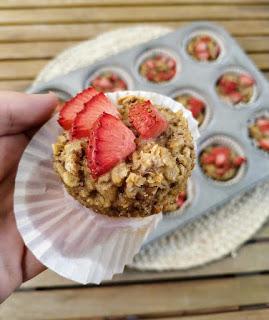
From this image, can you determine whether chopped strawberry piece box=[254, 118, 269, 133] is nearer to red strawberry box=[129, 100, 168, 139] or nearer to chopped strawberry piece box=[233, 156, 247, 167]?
chopped strawberry piece box=[233, 156, 247, 167]

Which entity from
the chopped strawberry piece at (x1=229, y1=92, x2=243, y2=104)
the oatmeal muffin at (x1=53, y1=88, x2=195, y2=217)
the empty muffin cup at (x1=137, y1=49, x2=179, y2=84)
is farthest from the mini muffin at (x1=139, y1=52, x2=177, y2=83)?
the oatmeal muffin at (x1=53, y1=88, x2=195, y2=217)

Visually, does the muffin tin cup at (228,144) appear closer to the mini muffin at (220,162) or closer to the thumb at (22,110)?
the mini muffin at (220,162)

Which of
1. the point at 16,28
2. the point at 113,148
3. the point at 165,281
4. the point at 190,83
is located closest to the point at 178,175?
the point at 113,148

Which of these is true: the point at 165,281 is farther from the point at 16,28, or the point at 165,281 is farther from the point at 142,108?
the point at 16,28

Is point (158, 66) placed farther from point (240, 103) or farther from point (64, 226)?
point (64, 226)

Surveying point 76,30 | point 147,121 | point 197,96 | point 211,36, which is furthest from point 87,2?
point 147,121

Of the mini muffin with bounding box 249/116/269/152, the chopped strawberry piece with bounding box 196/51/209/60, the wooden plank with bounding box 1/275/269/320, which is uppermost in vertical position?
the chopped strawberry piece with bounding box 196/51/209/60

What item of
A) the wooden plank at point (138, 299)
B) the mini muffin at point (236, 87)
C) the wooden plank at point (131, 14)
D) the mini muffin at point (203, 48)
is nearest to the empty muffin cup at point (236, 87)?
the mini muffin at point (236, 87)
